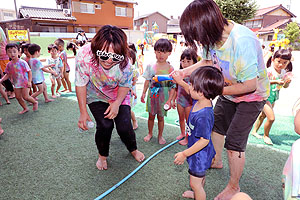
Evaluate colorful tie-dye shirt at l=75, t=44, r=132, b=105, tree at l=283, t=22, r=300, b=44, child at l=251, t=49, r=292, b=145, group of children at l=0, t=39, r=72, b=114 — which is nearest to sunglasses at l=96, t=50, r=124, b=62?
colorful tie-dye shirt at l=75, t=44, r=132, b=105

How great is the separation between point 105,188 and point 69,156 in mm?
930

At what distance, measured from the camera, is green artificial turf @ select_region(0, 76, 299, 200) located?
2.19m

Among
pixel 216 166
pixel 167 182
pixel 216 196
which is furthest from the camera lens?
pixel 216 166

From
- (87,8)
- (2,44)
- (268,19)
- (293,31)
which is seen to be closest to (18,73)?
(2,44)

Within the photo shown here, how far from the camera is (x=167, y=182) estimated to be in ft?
7.73

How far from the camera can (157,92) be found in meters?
3.25

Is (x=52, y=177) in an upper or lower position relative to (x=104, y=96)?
lower

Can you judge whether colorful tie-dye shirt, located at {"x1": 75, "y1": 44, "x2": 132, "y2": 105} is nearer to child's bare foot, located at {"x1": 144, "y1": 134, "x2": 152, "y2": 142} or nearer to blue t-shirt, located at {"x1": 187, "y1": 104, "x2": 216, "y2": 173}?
blue t-shirt, located at {"x1": 187, "y1": 104, "x2": 216, "y2": 173}

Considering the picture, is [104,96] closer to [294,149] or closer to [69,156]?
[69,156]

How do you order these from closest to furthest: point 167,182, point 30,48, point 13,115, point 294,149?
point 294,149
point 167,182
point 13,115
point 30,48

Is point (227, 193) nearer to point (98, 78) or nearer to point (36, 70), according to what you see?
point (98, 78)

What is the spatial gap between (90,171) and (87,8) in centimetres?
2967

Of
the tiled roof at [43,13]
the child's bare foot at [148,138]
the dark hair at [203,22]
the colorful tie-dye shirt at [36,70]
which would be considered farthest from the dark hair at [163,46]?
the tiled roof at [43,13]

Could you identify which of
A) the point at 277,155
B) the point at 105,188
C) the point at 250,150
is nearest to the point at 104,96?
the point at 105,188
